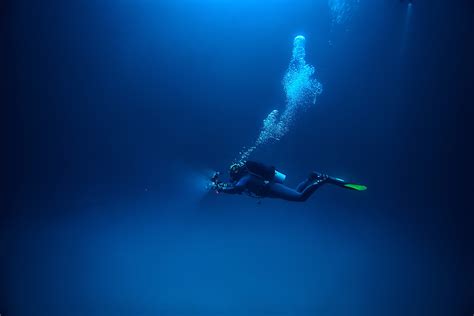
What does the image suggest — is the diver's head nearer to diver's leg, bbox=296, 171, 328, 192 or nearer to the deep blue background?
diver's leg, bbox=296, 171, 328, 192

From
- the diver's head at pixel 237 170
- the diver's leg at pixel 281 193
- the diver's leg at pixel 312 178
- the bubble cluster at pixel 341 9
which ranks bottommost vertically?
the diver's leg at pixel 281 193

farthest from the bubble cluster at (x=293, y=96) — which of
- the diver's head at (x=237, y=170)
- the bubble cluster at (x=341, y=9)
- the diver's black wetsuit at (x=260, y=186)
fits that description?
the diver's black wetsuit at (x=260, y=186)

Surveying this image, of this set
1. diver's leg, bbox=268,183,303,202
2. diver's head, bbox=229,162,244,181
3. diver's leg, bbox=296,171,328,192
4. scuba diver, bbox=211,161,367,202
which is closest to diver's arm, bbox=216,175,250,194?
scuba diver, bbox=211,161,367,202

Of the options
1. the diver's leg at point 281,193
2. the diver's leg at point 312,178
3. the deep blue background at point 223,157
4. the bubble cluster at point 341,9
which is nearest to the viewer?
the diver's leg at point 281,193

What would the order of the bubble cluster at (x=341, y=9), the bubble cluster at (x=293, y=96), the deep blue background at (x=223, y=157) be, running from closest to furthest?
the deep blue background at (x=223, y=157)
the bubble cluster at (x=293, y=96)
the bubble cluster at (x=341, y=9)

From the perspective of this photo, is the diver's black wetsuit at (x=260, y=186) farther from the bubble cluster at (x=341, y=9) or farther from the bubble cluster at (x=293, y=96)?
the bubble cluster at (x=341, y=9)

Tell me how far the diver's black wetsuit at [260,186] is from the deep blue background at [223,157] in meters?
2.22

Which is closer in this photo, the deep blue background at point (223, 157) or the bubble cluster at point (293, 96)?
the deep blue background at point (223, 157)

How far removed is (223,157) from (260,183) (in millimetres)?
2419

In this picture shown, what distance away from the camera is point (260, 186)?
232 inches

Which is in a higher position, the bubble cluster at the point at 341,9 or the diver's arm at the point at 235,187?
the bubble cluster at the point at 341,9

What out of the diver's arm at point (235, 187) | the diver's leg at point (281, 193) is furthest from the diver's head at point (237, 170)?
the diver's leg at point (281, 193)

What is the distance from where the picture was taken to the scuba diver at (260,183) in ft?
19.0

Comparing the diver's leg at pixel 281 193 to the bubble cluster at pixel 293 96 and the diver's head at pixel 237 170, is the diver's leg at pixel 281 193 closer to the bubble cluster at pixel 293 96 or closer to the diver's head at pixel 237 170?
the diver's head at pixel 237 170
